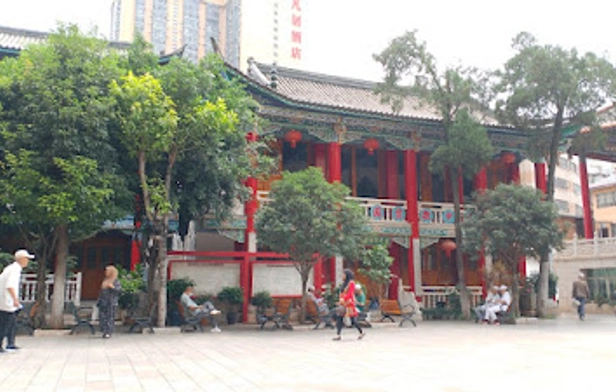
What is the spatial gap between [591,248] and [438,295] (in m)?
7.88

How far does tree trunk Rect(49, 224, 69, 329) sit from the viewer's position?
39.1 feet

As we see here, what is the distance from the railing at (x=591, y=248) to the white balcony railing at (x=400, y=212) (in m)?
5.08

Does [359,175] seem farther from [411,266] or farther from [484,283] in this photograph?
[484,283]

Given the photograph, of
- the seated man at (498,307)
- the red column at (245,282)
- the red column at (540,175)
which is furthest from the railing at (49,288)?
the red column at (540,175)

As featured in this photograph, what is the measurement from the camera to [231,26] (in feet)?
202

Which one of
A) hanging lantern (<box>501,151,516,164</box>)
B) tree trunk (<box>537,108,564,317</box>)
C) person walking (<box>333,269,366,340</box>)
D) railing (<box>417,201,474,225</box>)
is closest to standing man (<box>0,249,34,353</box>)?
person walking (<box>333,269,366,340</box>)

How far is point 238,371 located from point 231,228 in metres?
9.62

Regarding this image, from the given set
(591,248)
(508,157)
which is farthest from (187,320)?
(591,248)

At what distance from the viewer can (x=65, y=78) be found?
37.5ft

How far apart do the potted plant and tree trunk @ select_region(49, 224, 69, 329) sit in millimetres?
4107

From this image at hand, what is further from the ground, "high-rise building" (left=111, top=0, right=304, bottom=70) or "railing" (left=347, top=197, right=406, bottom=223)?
"high-rise building" (left=111, top=0, right=304, bottom=70)

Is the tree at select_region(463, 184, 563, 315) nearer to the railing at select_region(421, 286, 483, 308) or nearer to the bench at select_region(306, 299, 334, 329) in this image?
the railing at select_region(421, 286, 483, 308)

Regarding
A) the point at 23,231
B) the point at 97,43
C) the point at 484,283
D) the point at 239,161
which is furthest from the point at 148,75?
the point at 484,283

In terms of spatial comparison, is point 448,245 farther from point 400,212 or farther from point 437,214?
point 400,212
